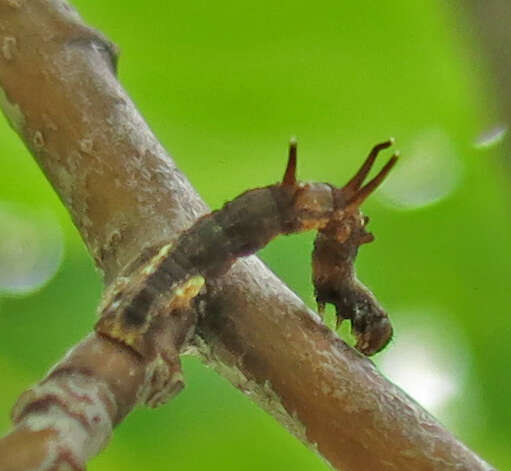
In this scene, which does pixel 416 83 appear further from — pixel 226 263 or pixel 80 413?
pixel 80 413

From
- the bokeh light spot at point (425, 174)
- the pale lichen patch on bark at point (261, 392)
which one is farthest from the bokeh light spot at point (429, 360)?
the pale lichen patch on bark at point (261, 392)

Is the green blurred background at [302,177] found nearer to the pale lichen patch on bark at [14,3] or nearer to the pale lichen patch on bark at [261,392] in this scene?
the pale lichen patch on bark at [14,3]

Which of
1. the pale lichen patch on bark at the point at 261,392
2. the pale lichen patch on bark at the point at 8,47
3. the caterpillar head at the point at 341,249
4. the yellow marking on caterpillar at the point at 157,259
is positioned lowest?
the pale lichen patch on bark at the point at 261,392

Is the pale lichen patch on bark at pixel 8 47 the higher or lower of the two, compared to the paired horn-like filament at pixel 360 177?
lower

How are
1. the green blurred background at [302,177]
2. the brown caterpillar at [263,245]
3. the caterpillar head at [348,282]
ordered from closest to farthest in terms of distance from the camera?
the brown caterpillar at [263,245] < the caterpillar head at [348,282] < the green blurred background at [302,177]

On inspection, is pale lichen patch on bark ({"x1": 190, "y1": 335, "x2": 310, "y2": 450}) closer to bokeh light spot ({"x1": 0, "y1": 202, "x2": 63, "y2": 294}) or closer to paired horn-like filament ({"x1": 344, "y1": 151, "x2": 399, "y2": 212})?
paired horn-like filament ({"x1": 344, "y1": 151, "x2": 399, "y2": 212})

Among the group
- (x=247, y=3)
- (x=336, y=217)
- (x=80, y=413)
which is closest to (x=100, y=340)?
(x=80, y=413)

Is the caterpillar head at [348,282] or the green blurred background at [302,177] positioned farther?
the green blurred background at [302,177]
